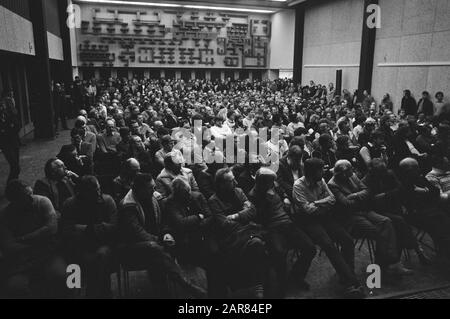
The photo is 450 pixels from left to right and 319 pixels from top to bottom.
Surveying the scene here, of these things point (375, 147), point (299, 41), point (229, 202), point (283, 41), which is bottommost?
point (229, 202)

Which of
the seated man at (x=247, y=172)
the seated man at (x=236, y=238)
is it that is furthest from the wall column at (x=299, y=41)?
the seated man at (x=236, y=238)

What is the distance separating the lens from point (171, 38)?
28.1 meters

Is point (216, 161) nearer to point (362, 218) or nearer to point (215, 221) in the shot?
point (215, 221)

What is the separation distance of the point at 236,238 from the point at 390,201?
2.19m

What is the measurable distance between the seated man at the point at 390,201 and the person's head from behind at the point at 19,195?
13.4 feet

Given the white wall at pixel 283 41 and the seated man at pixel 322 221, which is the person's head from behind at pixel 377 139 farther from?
the white wall at pixel 283 41

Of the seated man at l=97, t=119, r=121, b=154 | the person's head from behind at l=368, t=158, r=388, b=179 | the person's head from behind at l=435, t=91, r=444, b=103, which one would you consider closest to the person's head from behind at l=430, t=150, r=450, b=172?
the person's head from behind at l=368, t=158, r=388, b=179

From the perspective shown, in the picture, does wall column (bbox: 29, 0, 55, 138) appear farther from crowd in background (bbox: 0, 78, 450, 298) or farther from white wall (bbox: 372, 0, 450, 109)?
white wall (bbox: 372, 0, 450, 109)

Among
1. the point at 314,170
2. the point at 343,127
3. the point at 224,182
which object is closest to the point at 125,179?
the point at 224,182

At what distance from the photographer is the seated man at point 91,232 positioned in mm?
3871

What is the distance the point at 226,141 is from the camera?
745cm

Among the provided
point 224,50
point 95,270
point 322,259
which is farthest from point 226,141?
point 224,50

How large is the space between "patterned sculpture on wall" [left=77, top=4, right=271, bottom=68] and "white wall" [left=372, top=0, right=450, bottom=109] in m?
13.3
